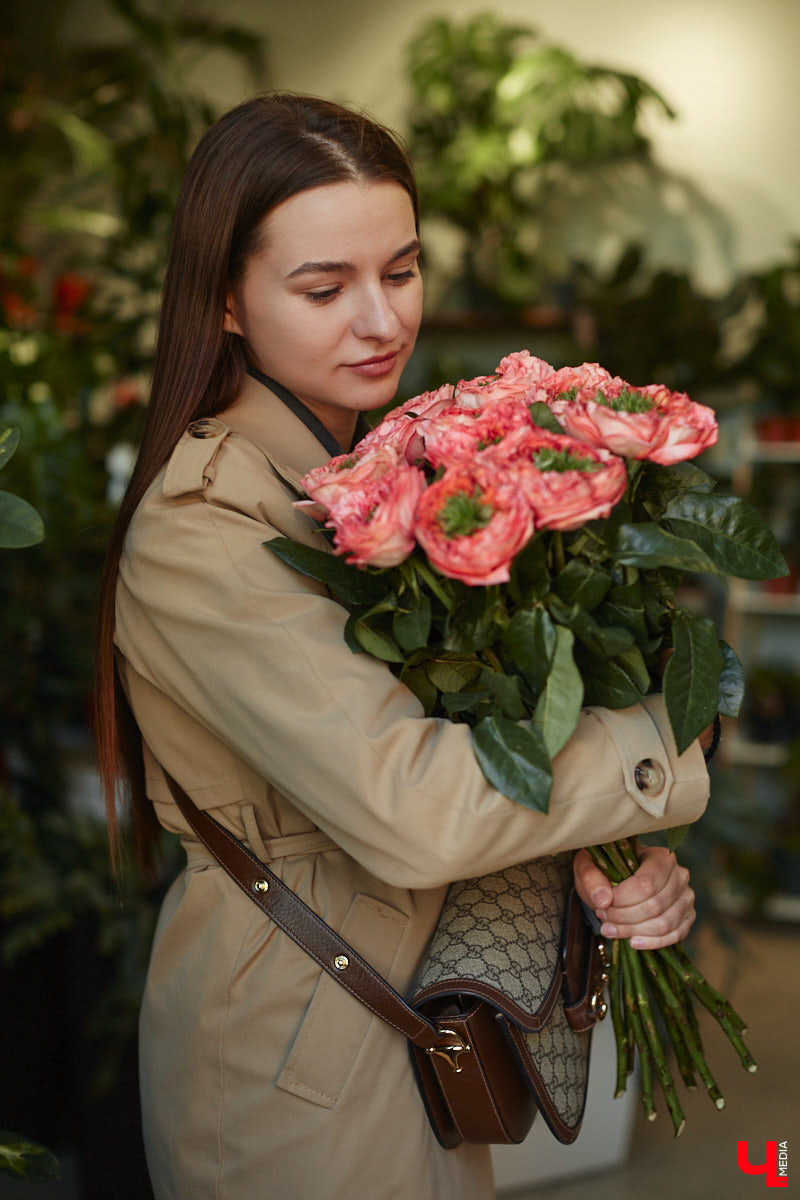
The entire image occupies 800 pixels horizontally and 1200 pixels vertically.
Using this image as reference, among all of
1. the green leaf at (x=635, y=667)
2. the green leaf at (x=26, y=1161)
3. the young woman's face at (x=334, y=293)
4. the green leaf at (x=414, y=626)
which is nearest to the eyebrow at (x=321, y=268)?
the young woman's face at (x=334, y=293)

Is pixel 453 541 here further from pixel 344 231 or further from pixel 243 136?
pixel 243 136

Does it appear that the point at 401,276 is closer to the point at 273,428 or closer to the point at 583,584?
the point at 273,428

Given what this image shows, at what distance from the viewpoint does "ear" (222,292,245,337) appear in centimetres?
116

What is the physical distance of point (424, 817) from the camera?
905 millimetres

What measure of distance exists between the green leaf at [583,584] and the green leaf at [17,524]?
0.44m

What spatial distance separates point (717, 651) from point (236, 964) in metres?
0.57

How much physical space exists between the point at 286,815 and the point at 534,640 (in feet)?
1.14

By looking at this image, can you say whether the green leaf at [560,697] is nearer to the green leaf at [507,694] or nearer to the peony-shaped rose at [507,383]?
the green leaf at [507,694]

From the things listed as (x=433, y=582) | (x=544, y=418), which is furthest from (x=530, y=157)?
(x=433, y=582)

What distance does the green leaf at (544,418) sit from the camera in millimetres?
958

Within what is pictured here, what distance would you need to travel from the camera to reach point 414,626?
93 centimetres

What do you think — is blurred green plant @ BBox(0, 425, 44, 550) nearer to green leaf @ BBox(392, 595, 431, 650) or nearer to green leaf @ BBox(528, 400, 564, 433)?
green leaf @ BBox(392, 595, 431, 650)

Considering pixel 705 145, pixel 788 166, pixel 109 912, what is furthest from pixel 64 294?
pixel 788 166

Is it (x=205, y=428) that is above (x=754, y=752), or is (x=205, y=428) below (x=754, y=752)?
above
